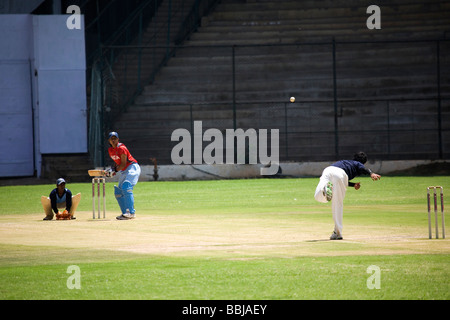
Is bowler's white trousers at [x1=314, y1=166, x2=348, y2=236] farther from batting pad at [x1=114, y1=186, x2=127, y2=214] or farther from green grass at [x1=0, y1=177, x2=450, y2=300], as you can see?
batting pad at [x1=114, y1=186, x2=127, y2=214]

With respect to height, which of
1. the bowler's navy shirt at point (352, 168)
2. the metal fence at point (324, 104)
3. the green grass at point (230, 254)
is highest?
the metal fence at point (324, 104)

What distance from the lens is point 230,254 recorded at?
1207 centimetres

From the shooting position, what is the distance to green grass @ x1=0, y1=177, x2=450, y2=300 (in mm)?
9297

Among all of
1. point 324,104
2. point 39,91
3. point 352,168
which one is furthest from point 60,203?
point 324,104

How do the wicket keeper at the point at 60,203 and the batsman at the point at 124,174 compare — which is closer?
the batsman at the point at 124,174

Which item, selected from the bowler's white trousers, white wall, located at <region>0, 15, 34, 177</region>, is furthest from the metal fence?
the bowler's white trousers

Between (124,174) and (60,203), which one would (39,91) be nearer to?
(60,203)

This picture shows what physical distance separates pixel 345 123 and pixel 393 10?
10287 mm

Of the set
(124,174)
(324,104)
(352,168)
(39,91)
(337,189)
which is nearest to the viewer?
(337,189)

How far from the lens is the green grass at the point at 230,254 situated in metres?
9.30

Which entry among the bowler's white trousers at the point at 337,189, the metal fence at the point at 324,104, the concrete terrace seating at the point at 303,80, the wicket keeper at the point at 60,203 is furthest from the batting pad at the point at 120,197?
the concrete terrace seating at the point at 303,80

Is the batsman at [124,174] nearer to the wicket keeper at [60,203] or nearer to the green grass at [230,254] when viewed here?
the green grass at [230,254]
